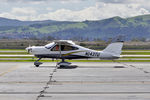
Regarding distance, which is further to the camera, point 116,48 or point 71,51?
point 71,51

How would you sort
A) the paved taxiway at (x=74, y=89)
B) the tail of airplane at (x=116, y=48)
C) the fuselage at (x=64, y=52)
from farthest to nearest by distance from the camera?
1. the fuselage at (x=64, y=52)
2. the tail of airplane at (x=116, y=48)
3. the paved taxiway at (x=74, y=89)

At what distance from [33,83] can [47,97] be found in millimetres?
4070

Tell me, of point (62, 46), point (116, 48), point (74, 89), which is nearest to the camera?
point (74, 89)

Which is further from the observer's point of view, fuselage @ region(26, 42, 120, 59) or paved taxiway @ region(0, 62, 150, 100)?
fuselage @ region(26, 42, 120, 59)

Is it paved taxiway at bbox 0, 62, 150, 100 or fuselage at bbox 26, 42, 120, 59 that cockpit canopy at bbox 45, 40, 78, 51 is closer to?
fuselage at bbox 26, 42, 120, 59

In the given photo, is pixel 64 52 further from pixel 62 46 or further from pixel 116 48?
pixel 116 48

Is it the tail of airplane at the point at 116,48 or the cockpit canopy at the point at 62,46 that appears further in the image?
the cockpit canopy at the point at 62,46

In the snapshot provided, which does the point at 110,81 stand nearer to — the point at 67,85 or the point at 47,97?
the point at 67,85

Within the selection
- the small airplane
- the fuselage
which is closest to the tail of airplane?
the small airplane

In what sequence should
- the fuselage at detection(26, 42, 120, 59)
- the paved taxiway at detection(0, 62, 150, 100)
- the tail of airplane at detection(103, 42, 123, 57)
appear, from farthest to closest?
the fuselage at detection(26, 42, 120, 59) → the tail of airplane at detection(103, 42, 123, 57) → the paved taxiway at detection(0, 62, 150, 100)

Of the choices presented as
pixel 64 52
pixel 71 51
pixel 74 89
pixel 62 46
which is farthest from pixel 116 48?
pixel 74 89

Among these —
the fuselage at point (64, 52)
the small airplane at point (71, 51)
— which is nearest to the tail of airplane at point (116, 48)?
the small airplane at point (71, 51)

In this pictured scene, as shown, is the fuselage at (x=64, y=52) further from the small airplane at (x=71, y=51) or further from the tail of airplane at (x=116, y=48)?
the tail of airplane at (x=116, y=48)

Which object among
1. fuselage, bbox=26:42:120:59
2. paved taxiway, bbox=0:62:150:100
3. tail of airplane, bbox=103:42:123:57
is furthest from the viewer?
fuselage, bbox=26:42:120:59
